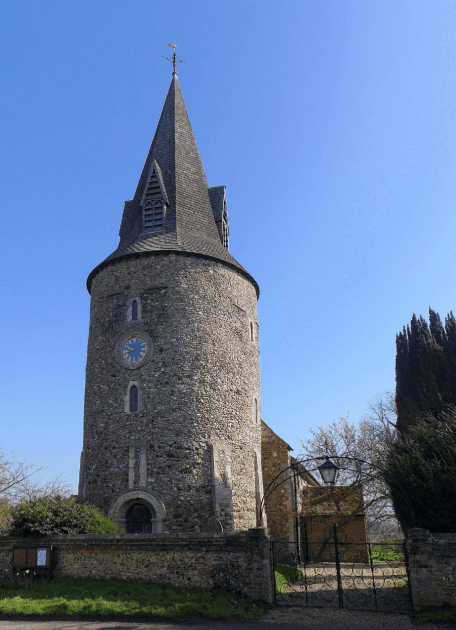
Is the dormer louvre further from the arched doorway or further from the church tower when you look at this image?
the arched doorway

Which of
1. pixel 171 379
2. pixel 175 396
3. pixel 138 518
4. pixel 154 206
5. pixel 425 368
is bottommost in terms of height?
pixel 138 518

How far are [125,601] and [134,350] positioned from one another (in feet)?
29.9

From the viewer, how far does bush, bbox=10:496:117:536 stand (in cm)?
1320

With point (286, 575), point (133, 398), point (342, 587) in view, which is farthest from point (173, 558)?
point (133, 398)

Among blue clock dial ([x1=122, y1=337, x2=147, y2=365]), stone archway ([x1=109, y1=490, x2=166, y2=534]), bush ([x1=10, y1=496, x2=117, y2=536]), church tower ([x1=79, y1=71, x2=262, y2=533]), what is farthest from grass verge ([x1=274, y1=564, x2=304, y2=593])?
blue clock dial ([x1=122, y1=337, x2=147, y2=365])

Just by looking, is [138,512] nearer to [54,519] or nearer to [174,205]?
[54,519]

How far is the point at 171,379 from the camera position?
58.3ft

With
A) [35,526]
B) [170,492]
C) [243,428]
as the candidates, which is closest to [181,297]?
[243,428]

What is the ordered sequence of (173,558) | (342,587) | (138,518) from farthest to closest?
(138,518) < (342,587) < (173,558)

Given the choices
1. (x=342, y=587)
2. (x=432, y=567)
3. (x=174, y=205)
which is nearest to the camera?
(x=432, y=567)

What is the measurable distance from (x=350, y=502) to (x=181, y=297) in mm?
12959

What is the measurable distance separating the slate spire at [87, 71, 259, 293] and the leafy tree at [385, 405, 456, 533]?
10.7 m

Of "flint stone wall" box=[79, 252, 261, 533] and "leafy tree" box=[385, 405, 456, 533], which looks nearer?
"leafy tree" box=[385, 405, 456, 533]

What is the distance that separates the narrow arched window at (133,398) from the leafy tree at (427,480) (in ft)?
28.8
